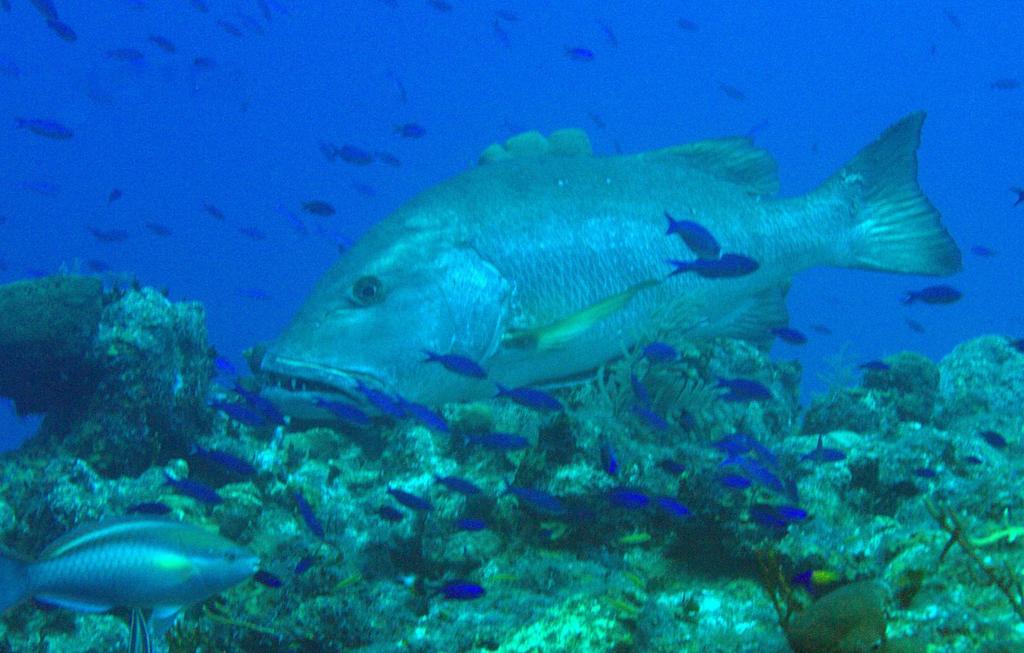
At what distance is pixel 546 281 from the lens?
173 inches

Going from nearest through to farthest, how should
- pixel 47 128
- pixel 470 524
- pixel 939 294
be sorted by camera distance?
pixel 470 524 → pixel 939 294 → pixel 47 128

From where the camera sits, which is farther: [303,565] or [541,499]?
[303,565]

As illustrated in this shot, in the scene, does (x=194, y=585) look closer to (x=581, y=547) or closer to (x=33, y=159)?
(x=581, y=547)

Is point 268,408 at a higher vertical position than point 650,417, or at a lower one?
lower

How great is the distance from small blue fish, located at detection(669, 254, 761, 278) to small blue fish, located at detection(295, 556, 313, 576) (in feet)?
9.15

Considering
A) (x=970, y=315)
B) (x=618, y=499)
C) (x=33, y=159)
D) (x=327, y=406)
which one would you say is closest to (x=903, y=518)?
(x=618, y=499)

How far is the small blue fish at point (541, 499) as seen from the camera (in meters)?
3.65

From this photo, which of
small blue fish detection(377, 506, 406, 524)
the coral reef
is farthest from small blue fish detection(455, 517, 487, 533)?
small blue fish detection(377, 506, 406, 524)

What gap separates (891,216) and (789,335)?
3.96 ft

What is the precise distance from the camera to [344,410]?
3.73 metres

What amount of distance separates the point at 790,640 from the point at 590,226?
9.69ft

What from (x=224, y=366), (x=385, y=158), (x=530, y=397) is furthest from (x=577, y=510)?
(x=385, y=158)

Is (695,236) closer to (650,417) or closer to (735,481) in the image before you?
(650,417)

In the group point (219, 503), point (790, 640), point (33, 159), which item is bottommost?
point (33, 159)
